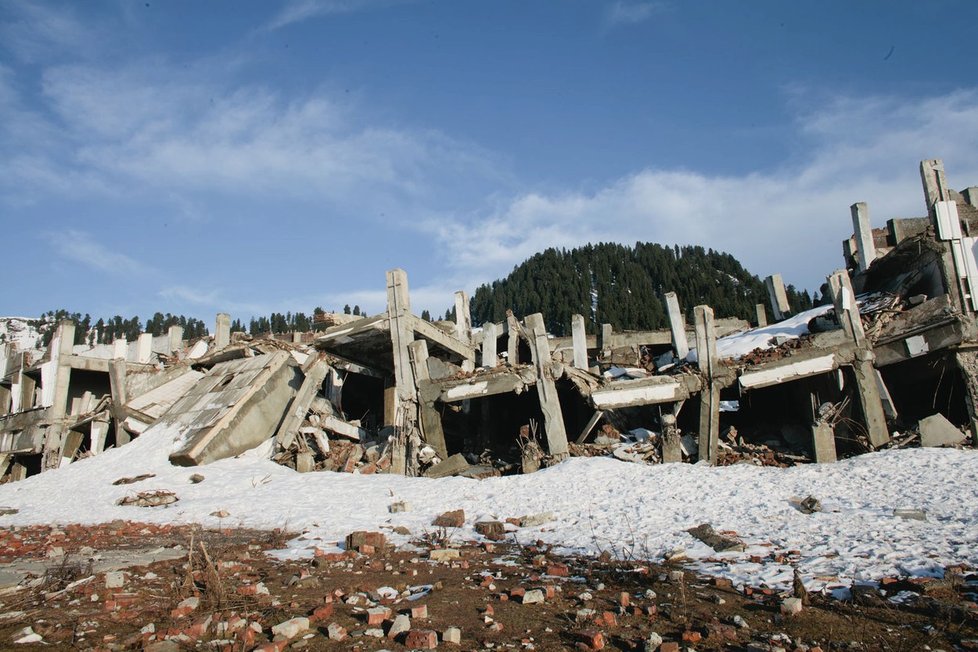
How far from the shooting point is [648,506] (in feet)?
32.5

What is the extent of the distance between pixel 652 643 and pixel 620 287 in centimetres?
6184

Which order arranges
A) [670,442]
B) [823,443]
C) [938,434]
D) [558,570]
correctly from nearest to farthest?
[558,570] < [938,434] < [823,443] < [670,442]

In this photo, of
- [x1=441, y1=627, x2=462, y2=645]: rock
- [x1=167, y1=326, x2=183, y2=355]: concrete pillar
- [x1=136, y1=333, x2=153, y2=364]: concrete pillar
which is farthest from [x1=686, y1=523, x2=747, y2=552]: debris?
[x1=167, y1=326, x2=183, y2=355]: concrete pillar

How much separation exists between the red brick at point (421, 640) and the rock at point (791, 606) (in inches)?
108

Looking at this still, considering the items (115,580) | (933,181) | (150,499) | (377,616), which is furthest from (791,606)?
(933,181)

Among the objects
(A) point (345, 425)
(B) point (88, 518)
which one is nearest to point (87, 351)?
(A) point (345, 425)

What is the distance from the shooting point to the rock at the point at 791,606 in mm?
5000

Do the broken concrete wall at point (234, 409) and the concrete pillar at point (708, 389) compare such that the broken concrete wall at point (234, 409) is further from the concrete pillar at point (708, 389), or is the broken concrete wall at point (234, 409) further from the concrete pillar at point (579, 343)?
the concrete pillar at point (708, 389)

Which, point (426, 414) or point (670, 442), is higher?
point (426, 414)

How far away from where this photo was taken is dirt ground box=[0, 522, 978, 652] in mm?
4410

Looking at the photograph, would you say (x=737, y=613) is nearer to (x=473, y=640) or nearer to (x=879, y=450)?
(x=473, y=640)

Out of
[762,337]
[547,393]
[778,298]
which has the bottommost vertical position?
[547,393]

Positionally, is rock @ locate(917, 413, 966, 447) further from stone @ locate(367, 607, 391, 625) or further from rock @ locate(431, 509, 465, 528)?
stone @ locate(367, 607, 391, 625)

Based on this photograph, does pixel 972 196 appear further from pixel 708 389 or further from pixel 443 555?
pixel 443 555
